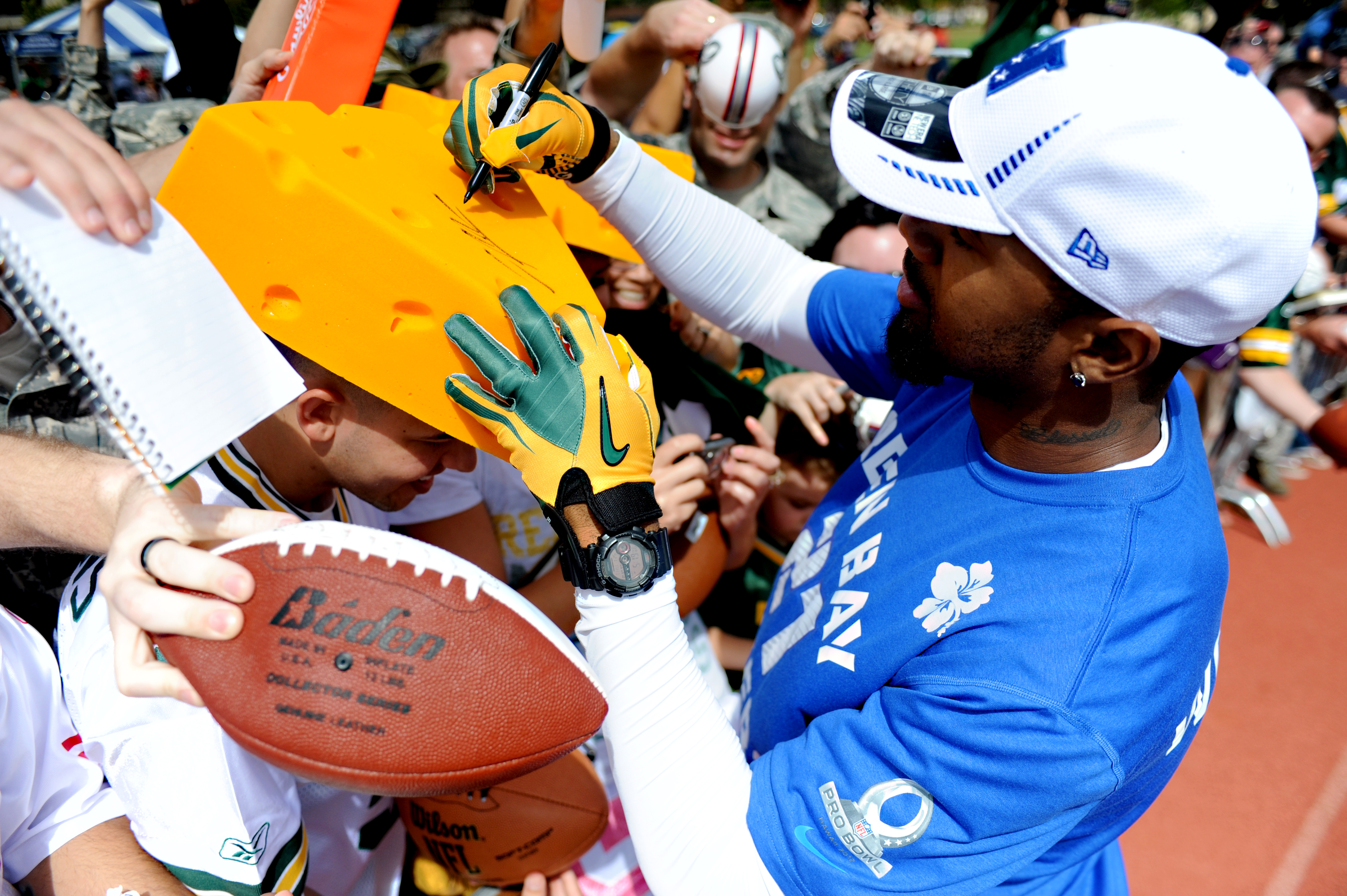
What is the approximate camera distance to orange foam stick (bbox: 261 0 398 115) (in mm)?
1652

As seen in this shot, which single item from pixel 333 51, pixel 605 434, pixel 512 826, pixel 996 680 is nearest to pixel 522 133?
pixel 333 51

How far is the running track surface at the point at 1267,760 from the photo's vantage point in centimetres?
320

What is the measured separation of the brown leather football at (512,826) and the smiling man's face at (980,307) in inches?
45.2

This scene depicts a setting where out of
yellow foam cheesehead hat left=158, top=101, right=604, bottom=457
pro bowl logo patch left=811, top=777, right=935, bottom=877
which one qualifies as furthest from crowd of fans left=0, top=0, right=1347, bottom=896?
pro bowl logo patch left=811, top=777, right=935, bottom=877

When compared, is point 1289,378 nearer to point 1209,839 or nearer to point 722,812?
point 1209,839

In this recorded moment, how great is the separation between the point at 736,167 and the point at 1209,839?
3.58 metres

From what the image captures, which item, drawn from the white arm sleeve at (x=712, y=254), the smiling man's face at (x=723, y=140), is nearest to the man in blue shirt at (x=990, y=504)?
the white arm sleeve at (x=712, y=254)

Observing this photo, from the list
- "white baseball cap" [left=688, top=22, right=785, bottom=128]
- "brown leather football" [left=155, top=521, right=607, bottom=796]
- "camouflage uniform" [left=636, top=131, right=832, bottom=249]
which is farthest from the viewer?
"camouflage uniform" [left=636, top=131, right=832, bottom=249]

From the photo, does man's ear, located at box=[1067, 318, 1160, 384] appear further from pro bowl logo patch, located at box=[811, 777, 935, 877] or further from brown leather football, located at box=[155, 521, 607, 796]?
brown leather football, located at box=[155, 521, 607, 796]

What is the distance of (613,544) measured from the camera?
4.34ft

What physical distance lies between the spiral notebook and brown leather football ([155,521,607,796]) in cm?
19

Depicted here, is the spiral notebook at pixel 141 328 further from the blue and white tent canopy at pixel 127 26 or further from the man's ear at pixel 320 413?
the blue and white tent canopy at pixel 127 26

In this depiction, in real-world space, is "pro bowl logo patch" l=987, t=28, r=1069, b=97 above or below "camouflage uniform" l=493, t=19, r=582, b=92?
above

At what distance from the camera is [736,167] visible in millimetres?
3523
